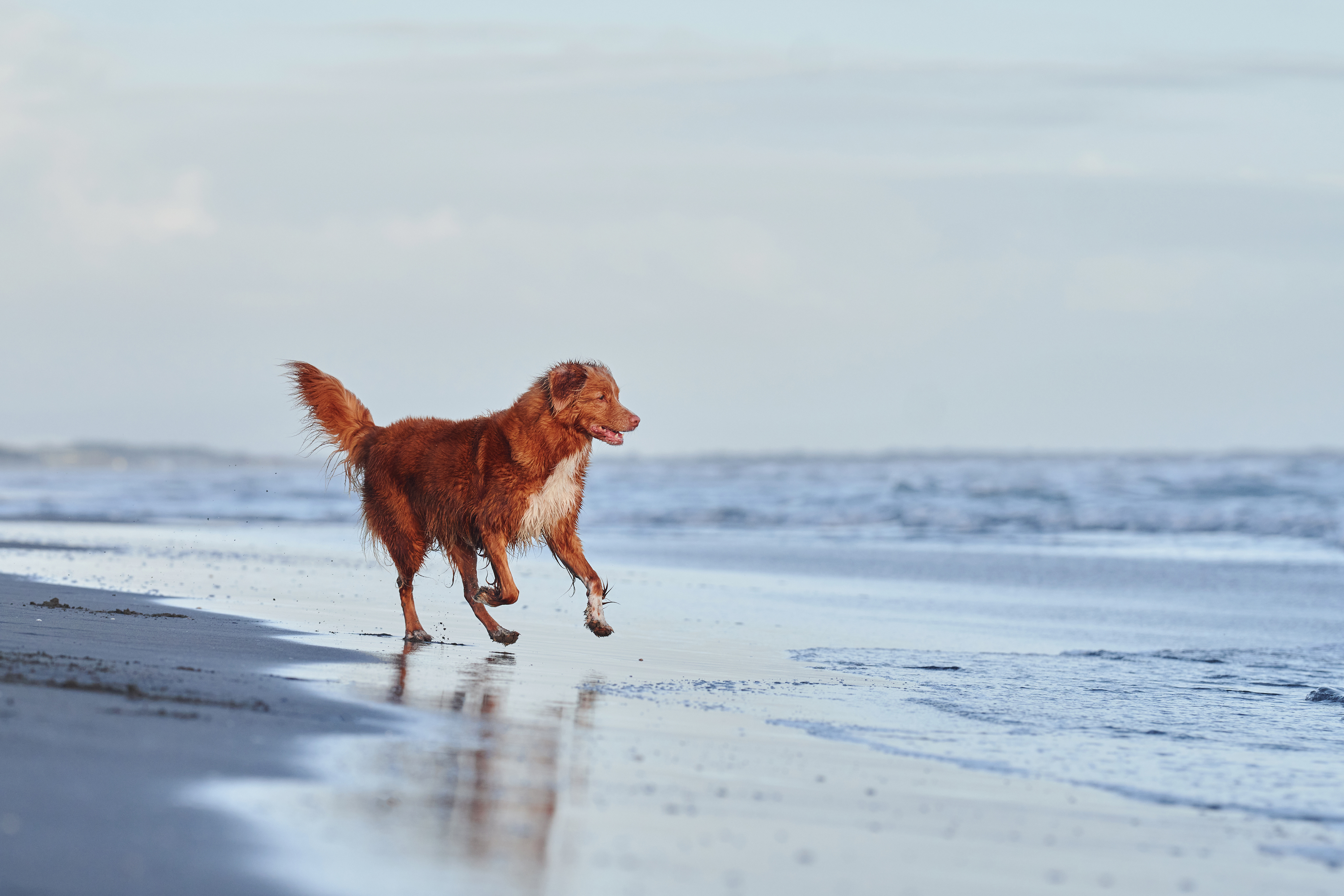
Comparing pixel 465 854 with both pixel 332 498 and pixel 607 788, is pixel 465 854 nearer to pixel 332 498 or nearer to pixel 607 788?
pixel 607 788

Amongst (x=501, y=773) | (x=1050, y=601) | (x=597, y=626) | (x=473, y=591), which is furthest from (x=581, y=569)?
(x=1050, y=601)

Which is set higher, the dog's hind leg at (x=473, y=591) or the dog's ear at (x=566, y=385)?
the dog's ear at (x=566, y=385)

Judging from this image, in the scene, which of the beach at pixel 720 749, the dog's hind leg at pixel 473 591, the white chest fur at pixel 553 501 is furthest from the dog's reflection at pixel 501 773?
the white chest fur at pixel 553 501

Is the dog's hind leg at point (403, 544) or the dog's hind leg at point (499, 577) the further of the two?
the dog's hind leg at point (403, 544)

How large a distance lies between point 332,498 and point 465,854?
29228mm

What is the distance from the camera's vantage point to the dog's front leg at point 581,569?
806 cm

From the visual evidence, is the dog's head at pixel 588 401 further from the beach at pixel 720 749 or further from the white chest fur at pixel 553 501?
the beach at pixel 720 749

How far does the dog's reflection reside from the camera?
3367 mm

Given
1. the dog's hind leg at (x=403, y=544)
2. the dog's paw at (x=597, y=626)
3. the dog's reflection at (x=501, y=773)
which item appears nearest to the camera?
the dog's reflection at (x=501, y=773)

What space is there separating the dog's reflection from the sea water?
75 centimetres

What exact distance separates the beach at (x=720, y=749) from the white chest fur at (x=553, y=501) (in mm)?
674

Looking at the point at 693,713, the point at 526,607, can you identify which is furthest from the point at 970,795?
the point at 526,607

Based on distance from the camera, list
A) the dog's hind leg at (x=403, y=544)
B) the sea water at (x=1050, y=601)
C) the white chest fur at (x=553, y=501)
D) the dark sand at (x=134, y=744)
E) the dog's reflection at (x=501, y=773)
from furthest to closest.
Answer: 1. the dog's hind leg at (x=403, y=544)
2. the white chest fur at (x=553, y=501)
3. the sea water at (x=1050, y=601)
4. the dog's reflection at (x=501, y=773)
5. the dark sand at (x=134, y=744)

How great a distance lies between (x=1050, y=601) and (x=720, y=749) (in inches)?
302
